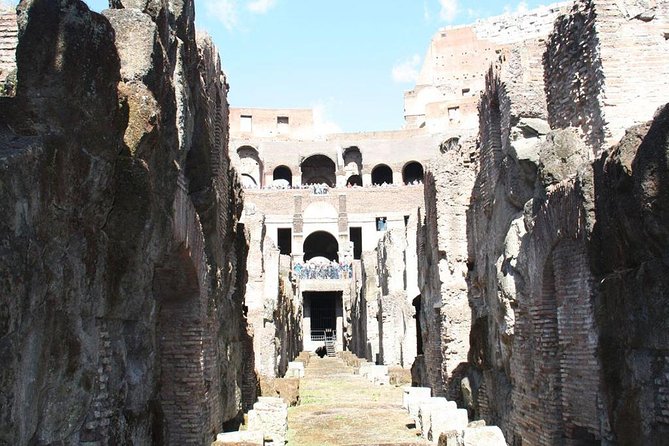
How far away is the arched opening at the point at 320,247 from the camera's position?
51.3 metres

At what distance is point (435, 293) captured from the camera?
1358 centimetres

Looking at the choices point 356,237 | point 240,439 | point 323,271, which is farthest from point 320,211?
point 240,439

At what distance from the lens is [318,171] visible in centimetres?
5769

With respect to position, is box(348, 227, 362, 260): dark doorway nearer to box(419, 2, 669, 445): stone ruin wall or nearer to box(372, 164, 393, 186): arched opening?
box(372, 164, 393, 186): arched opening

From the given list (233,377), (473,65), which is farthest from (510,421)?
(473,65)

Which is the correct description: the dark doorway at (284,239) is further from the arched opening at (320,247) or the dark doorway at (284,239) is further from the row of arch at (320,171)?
the row of arch at (320,171)

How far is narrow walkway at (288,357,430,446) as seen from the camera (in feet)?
35.1

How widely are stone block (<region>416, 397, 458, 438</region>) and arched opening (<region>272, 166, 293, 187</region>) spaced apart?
148ft

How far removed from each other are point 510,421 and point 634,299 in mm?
3924

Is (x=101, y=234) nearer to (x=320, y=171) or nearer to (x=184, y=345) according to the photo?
(x=184, y=345)

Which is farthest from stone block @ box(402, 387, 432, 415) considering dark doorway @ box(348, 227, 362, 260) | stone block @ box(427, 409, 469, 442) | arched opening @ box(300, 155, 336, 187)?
arched opening @ box(300, 155, 336, 187)

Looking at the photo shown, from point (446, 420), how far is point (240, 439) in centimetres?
309

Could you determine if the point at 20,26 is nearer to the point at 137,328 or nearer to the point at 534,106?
the point at 137,328

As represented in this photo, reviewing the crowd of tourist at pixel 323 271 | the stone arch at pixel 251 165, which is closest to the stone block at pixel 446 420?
the crowd of tourist at pixel 323 271
